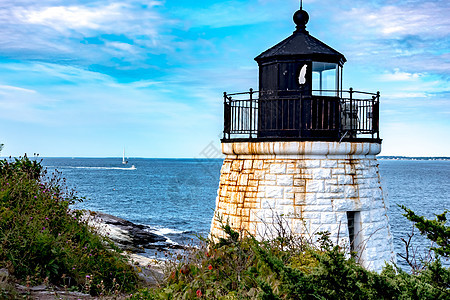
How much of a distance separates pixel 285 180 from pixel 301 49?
9.89 feet

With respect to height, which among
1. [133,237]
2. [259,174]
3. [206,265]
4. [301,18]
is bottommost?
[133,237]

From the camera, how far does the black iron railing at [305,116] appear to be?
1009 centimetres

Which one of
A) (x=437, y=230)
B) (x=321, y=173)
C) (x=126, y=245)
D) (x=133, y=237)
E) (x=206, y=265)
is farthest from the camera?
(x=133, y=237)

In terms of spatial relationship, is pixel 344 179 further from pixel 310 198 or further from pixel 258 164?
pixel 258 164

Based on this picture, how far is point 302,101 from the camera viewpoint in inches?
401

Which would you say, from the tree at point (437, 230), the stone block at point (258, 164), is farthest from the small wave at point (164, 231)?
the tree at point (437, 230)

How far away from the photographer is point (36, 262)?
7035 millimetres

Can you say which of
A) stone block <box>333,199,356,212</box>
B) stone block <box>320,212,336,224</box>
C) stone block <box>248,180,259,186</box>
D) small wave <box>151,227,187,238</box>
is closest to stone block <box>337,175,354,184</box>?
stone block <box>333,199,356,212</box>

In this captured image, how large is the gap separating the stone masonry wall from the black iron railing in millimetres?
634

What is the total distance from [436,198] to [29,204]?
5637 cm

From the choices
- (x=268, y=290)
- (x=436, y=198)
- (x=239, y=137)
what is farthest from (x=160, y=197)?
(x=268, y=290)

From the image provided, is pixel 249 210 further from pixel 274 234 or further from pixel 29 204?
pixel 29 204

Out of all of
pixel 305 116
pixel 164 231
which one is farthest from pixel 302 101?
pixel 164 231

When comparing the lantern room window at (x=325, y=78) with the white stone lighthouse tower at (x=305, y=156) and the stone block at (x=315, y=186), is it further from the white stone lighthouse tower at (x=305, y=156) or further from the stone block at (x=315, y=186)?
the stone block at (x=315, y=186)
